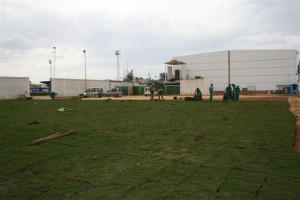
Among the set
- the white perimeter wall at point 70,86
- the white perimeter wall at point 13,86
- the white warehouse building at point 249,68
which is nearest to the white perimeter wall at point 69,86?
the white perimeter wall at point 70,86

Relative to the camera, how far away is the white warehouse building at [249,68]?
182ft

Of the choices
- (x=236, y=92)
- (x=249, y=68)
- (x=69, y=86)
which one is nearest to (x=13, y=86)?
(x=69, y=86)

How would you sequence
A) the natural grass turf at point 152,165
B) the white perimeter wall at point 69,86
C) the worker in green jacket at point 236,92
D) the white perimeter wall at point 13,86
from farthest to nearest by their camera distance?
the white perimeter wall at point 69,86 → the white perimeter wall at point 13,86 → the worker in green jacket at point 236,92 → the natural grass turf at point 152,165

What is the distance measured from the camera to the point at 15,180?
5.30 meters

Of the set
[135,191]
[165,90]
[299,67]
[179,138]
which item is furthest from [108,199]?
[299,67]

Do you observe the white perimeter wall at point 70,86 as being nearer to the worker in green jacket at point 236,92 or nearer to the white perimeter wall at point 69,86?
the white perimeter wall at point 69,86

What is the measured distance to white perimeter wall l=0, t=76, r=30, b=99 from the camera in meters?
42.7

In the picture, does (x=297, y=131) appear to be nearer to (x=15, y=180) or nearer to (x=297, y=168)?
(x=297, y=168)

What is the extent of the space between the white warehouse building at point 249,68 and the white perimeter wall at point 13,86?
1159 inches

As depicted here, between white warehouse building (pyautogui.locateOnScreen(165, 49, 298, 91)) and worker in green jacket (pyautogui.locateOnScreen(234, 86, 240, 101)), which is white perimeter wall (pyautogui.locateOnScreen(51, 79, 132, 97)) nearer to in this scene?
white warehouse building (pyautogui.locateOnScreen(165, 49, 298, 91))

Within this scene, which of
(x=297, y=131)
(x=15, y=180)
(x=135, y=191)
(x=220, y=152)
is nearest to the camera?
(x=135, y=191)

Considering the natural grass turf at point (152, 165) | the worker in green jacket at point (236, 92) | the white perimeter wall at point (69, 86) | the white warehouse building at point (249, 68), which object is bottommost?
the natural grass turf at point (152, 165)

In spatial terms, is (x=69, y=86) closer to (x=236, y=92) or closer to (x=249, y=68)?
(x=249, y=68)

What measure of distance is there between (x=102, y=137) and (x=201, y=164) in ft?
12.8
